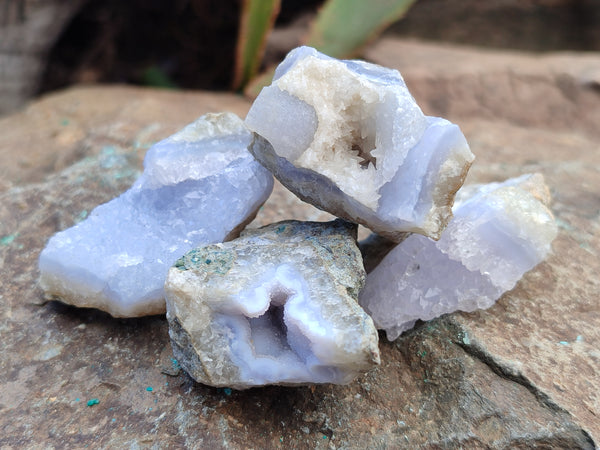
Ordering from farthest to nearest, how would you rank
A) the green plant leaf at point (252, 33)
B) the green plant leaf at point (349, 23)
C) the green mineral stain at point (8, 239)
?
the green plant leaf at point (349, 23) → the green plant leaf at point (252, 33) → the green mineral stain at point (8, 239)

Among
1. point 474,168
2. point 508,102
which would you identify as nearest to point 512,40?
point 508,102

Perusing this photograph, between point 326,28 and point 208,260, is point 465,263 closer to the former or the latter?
point 208,260

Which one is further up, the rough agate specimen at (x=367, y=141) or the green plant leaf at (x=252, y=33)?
the rough agate specimen at (x=367, y=141)

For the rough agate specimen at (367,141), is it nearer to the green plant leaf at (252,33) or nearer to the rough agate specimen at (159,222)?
the rough agate specimen at (159,222)

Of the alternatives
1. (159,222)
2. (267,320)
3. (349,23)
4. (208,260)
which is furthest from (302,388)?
(349,23)

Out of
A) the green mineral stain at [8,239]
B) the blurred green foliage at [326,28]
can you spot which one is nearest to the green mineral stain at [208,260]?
the green mineral stain at [8,239]

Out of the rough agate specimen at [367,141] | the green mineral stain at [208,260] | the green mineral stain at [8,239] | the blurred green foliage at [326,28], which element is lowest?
the green mineral stain at [8,239]
